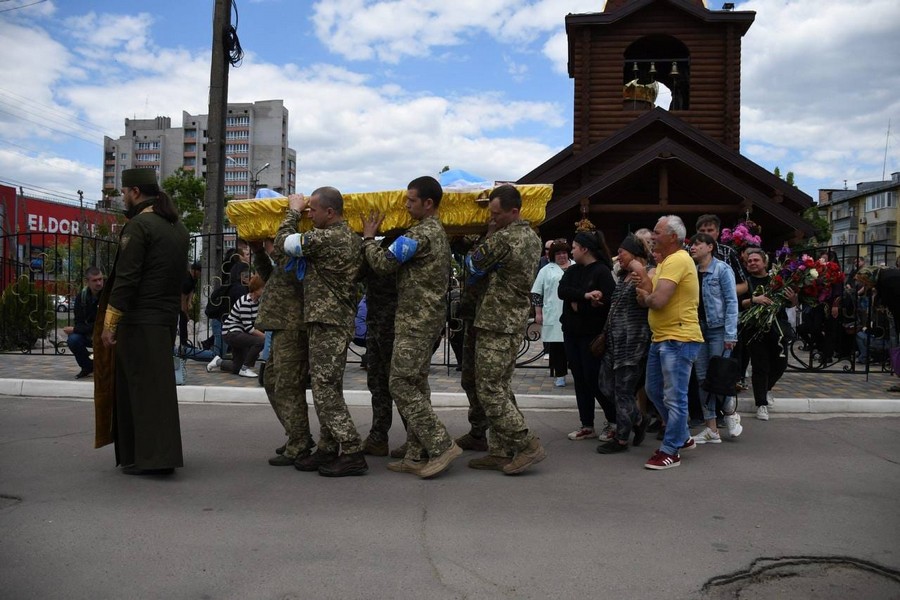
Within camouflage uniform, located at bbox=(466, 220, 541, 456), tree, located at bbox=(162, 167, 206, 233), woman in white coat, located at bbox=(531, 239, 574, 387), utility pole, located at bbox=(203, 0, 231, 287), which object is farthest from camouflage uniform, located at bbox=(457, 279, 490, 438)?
tree, located at bbox=(162, 167, 206, 233)

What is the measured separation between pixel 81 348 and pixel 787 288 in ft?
28.5

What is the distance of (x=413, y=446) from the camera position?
5.71 meters

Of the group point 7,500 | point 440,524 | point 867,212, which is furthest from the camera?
point 867,212

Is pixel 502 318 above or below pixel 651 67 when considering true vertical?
below

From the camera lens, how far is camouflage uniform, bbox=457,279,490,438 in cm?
597

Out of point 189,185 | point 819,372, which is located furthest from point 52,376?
point 189,185

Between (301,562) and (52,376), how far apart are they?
7.73 metres

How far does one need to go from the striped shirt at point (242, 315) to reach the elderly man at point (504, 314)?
5.50 meters

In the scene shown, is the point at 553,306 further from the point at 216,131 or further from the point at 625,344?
the point at 216,131

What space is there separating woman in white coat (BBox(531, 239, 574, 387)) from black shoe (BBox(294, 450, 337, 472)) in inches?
183

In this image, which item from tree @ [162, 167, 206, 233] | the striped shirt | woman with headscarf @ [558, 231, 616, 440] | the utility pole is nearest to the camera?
woman with headscarf @ [558, 231, 616, 440]

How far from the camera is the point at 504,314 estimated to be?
18.1 ft

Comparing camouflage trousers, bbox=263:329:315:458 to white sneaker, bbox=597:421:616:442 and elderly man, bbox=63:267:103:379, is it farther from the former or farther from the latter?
elderly man, bbox=63:267:103:379

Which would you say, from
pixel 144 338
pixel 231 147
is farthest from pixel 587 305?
pixel 231 147
